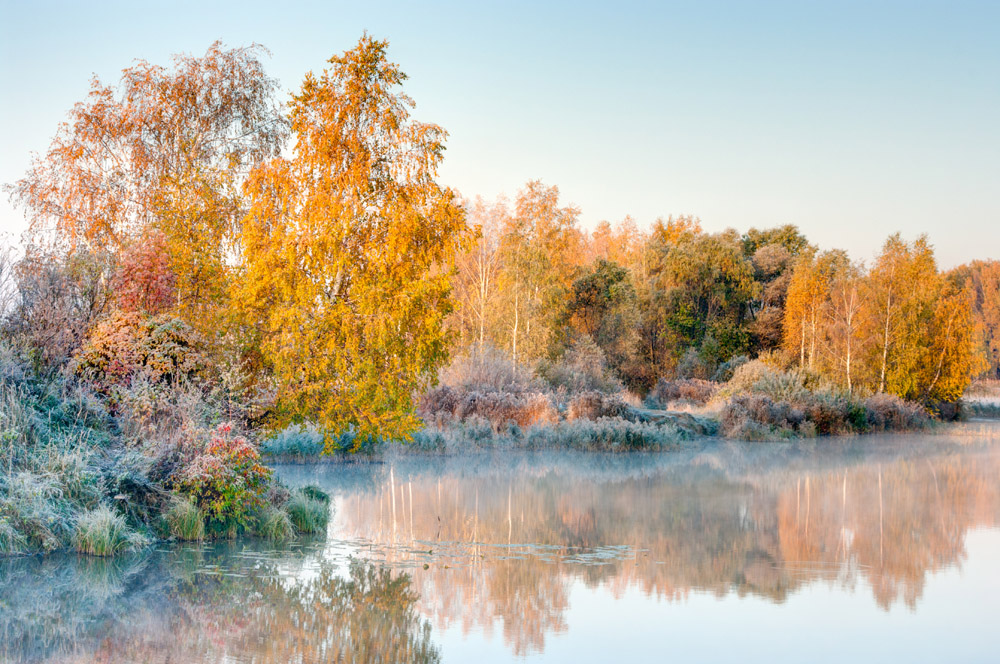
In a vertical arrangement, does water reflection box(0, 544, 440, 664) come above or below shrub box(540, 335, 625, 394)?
below

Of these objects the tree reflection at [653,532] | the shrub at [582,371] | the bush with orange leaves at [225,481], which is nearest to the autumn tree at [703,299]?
the shrub at [582,371]

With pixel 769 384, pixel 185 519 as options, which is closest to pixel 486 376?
pixel 769 384

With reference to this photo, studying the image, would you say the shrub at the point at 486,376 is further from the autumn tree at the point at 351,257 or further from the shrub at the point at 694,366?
the shrub at the point at 694,366

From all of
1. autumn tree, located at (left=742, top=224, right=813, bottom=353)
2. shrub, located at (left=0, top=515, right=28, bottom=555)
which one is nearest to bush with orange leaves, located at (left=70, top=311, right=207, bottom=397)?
shrub, located at (left=0, top=515, right=28, bottom=555)

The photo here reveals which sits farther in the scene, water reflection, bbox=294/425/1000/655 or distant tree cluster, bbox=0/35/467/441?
distant tree cluster, bbox=0/35/467/441

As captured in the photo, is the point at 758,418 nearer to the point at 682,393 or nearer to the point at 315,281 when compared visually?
the point at 682,393

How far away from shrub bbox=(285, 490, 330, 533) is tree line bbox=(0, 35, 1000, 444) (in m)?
1.09

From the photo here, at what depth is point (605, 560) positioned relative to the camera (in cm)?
909

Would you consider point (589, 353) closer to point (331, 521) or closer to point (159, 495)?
point (331, 521)

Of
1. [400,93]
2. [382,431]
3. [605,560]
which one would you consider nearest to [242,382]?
[382,431]

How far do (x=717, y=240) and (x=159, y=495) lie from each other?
36102 mm

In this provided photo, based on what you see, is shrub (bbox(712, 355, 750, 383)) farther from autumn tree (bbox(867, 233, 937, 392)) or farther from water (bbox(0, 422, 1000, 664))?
water (bbox(0, 422, 1000, 664))

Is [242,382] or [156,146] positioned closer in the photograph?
[242,382]

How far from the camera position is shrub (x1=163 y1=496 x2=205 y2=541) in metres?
9.30
